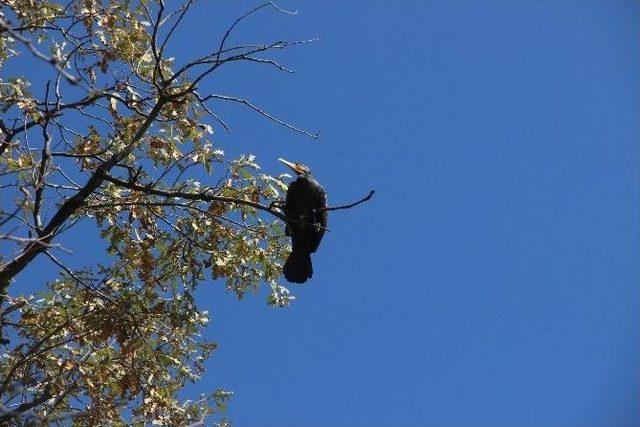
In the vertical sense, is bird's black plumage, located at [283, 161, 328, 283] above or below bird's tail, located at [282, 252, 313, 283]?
above

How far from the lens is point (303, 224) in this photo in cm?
763

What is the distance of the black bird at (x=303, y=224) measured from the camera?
7.88 metres

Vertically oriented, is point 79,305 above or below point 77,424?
above

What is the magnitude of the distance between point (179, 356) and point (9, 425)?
5.58ft

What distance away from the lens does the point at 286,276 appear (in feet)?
26.0

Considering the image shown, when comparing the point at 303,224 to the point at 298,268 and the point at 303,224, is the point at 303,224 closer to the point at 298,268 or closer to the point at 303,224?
the point at 303,224

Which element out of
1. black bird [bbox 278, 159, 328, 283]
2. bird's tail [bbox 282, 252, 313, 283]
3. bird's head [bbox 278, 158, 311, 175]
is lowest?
bird's tail [bbox 282, 252, 313, 283]

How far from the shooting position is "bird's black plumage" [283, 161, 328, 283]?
25.8ft

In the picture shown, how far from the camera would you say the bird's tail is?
310 inches

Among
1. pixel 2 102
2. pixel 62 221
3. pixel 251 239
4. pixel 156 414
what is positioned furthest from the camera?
pixel 251 239


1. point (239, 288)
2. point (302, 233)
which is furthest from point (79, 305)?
point (302, 233)

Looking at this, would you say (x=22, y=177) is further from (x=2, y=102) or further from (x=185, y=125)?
(x=185, y=125)

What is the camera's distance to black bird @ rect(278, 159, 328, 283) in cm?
788

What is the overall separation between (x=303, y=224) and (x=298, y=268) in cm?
48
